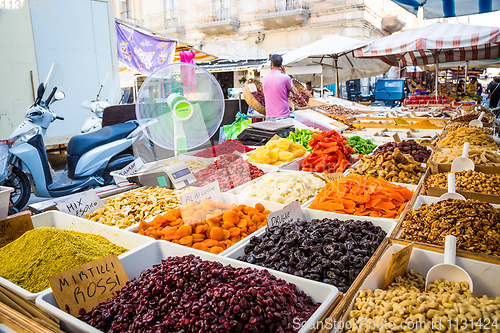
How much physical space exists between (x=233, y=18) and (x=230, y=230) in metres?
16.1

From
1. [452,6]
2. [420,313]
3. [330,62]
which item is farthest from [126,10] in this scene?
[420,313]

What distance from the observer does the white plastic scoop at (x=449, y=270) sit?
38.8 inches

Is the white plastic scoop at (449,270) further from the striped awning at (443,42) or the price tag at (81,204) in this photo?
the striped awning at (443,42)

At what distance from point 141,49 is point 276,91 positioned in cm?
408

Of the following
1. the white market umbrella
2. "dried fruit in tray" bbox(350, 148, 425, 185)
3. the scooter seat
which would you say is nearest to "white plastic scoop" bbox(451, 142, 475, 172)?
"dried fruit in tray" bbox(350, 148, 425, 185)

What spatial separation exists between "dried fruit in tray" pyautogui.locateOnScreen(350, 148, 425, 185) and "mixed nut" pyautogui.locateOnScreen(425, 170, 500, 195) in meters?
0.23

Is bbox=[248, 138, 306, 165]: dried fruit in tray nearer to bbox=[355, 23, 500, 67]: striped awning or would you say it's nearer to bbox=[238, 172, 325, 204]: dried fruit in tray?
bbox=[238, 172, 325, 204]: dried fruit in tray

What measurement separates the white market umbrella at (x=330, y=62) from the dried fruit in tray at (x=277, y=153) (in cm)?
436

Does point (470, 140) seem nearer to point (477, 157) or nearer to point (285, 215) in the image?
point (477, 157)

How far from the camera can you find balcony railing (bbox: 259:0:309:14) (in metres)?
13.9

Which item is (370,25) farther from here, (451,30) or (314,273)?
(314,273)

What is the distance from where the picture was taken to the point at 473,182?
5.45 feet

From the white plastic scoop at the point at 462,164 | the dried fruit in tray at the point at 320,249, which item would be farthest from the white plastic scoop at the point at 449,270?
the white plastic scoop at the point at 462,164

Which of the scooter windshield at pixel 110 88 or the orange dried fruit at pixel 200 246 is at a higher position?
the scooter windshield at pixel 110 88
